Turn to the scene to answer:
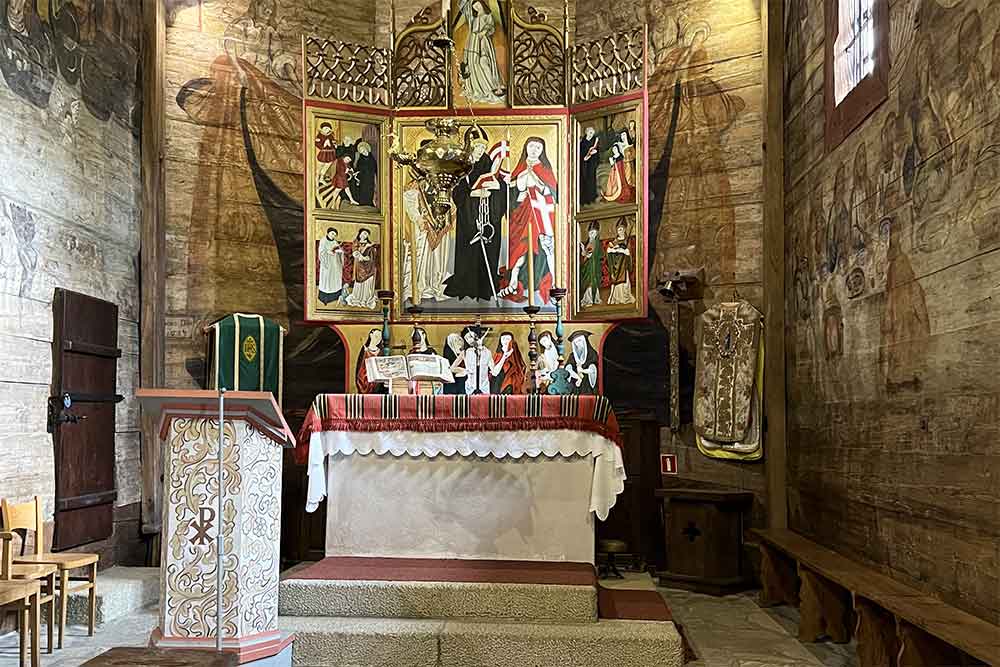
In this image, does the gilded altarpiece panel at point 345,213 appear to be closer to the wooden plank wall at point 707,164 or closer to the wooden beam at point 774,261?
the wooden plank wall at point 707,164

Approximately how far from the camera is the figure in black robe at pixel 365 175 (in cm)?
877

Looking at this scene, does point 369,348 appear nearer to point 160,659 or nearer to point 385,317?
point 385,317

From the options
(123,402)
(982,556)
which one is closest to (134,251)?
(123,402)

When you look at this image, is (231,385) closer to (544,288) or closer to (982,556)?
(544,288)

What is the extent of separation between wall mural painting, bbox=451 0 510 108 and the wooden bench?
4443mm

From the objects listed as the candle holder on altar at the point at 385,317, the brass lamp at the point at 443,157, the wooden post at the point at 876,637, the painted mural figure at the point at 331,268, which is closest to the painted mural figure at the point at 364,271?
the painted mural figure at the point at 331,268

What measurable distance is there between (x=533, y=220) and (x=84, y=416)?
4030 millimetres

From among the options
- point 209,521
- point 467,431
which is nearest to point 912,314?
point 467,431

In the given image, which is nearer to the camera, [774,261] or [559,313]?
[559,313]

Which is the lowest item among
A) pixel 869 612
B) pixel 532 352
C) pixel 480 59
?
pixel 869 612

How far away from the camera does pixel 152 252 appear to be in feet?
27.6

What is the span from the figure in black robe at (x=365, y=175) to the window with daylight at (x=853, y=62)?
3.98m

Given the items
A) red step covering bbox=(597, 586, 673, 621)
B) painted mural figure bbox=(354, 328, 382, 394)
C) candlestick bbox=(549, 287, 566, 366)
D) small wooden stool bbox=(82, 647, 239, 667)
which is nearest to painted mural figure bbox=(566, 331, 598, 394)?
candlestick bbox=(549, 287, 566, 366)

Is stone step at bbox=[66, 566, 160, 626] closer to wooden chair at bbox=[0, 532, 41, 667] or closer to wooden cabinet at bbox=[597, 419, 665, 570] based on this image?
wooden chair at bbox=[0, 532, 41, 667]
